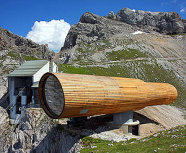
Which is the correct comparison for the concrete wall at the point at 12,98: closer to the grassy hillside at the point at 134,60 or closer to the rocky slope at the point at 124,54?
the grassy hillside at the point at 134,60

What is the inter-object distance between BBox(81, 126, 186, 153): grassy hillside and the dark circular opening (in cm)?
406

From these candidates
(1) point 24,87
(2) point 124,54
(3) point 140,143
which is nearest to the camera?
(3) point 140,143

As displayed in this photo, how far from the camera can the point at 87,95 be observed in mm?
14164

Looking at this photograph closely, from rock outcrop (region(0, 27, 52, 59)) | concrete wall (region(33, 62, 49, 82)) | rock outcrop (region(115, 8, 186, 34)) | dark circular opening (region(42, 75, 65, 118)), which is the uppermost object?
rock outcrop (region(115, 8, 186, 34))

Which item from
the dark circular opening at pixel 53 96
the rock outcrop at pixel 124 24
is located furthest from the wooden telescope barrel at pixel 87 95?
the rock outcrop at pixel 124 24

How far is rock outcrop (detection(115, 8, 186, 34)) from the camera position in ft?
329

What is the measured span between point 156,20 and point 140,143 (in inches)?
4169

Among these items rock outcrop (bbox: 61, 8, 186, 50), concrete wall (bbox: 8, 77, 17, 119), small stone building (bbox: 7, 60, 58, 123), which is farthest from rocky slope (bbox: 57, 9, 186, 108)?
concrete wall (bbox: 8, 77, 17, 119)

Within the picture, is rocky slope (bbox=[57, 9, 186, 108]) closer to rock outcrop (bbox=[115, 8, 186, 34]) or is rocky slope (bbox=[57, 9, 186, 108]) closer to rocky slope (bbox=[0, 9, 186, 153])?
rocky slope (bbox=[0, 9, 186, 153])

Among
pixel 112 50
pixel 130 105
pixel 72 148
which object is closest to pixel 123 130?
pixel 130 105

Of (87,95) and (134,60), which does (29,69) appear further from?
(134,60)

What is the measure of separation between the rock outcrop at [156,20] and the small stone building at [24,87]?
276ft

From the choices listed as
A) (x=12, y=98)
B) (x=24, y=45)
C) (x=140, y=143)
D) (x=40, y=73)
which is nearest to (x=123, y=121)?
(x=140, y=143)

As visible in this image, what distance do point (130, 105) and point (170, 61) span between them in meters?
43.7
